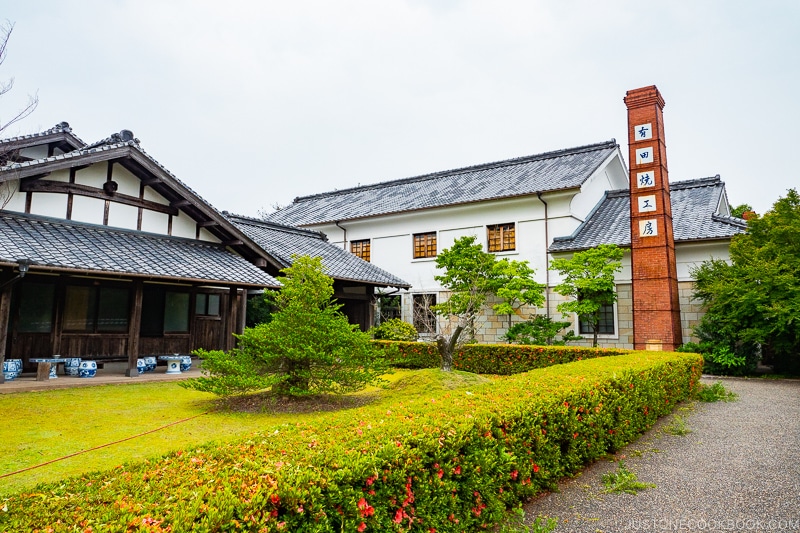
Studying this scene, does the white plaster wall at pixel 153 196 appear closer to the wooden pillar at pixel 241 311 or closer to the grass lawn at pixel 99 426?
the wooden pillar at pixel 241 311

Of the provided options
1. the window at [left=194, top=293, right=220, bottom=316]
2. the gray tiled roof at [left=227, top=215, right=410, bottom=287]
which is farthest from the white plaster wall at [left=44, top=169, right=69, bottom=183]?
the gray tiled roof at [left=227, top=215, right=410, bottom=287]

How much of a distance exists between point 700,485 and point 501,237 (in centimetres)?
1494

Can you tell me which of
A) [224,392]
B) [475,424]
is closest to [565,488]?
[475,424]

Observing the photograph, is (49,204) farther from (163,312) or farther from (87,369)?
(87,369)

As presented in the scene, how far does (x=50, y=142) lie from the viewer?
13711mm

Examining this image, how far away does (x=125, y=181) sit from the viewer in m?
11.9

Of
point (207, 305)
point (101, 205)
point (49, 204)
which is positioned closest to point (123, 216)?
point (101, 205)

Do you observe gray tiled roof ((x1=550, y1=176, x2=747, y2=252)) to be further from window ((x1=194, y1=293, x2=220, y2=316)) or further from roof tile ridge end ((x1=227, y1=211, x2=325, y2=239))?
window ((x1=194, y1=293, x2=220, y2=316))

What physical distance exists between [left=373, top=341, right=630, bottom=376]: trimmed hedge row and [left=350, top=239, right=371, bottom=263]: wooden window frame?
7775mm

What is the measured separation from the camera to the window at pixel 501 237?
18.9 meters

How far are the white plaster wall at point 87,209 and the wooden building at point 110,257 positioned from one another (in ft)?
0.07

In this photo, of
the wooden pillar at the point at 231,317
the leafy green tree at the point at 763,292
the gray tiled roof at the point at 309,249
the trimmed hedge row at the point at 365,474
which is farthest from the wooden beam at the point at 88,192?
the leafy green tree at the point at 763,292

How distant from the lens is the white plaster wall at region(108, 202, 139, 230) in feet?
37.9

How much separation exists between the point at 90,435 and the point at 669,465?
657 cm
